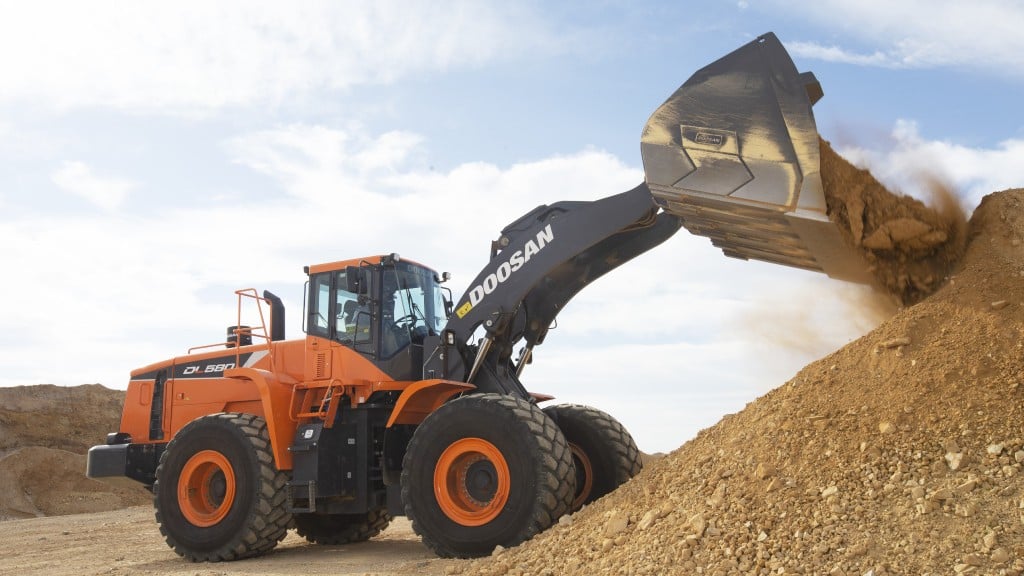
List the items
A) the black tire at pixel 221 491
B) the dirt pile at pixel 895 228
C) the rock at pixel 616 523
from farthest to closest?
the black tire at pixel 221 491
the dirt pile at pixel 895 228
the rock at pixel 616 523

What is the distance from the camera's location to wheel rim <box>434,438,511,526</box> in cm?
796

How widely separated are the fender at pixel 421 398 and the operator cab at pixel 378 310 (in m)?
0.32

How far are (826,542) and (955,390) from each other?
1.67 metres

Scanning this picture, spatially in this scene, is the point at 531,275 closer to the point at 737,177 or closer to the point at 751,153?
the point at 737,177

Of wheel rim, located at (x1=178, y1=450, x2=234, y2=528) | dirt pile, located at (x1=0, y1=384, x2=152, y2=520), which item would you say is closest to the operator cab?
wheel rim, located at (x1=178, y1=450, x2=234, y2=528)

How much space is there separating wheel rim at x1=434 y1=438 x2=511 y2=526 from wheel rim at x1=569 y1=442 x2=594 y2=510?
1.45m

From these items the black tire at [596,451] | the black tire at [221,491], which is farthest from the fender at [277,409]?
the black tire at [596,451]

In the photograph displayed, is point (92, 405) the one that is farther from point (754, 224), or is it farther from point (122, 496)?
point (754, 224)

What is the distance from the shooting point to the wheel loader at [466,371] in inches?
284

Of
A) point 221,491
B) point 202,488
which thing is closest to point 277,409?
point 221,491

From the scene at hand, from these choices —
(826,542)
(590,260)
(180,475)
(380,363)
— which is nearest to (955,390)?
(826,542)

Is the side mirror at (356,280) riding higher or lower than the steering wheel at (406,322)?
higher

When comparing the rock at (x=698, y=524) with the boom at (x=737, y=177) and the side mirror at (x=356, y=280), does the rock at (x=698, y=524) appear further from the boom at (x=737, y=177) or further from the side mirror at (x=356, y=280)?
the side mirror at (x=356, y=280)

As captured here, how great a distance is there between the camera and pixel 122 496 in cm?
2256
